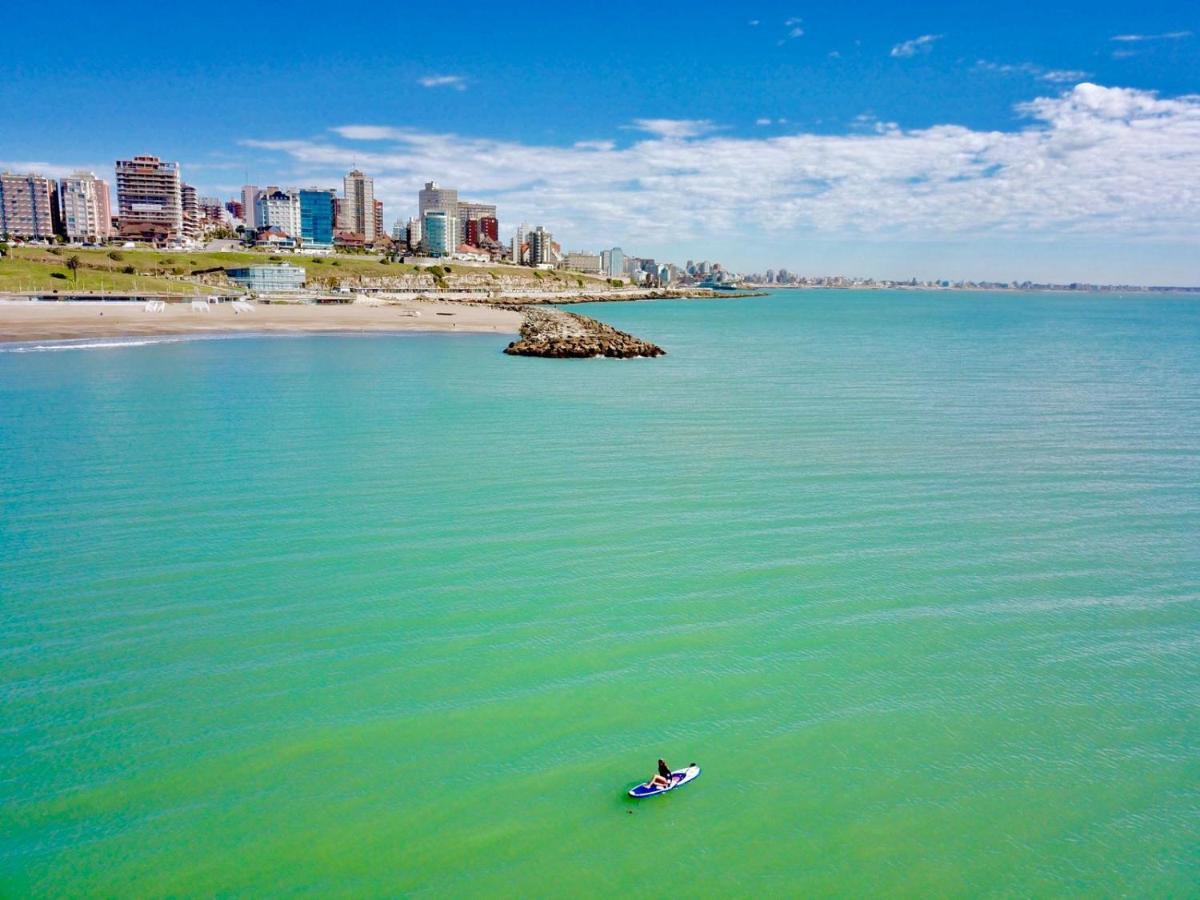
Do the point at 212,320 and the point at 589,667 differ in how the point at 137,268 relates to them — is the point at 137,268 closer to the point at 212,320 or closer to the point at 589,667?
the point at 212,320

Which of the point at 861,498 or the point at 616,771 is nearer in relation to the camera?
the point at 616,771

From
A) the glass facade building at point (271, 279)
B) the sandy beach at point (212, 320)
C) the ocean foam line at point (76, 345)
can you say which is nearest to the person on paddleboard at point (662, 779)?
the ocean foam line at point (76, 345)

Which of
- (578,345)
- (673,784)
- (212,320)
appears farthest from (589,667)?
(212,320)

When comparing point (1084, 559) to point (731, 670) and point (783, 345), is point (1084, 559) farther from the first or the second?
point (783, 345)

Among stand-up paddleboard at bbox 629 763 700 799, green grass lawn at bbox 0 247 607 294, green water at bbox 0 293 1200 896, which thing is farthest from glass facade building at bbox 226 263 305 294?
stand-up paddleboard at bbox 629 763 700 799

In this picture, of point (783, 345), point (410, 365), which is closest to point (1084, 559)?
point (410, 365)
